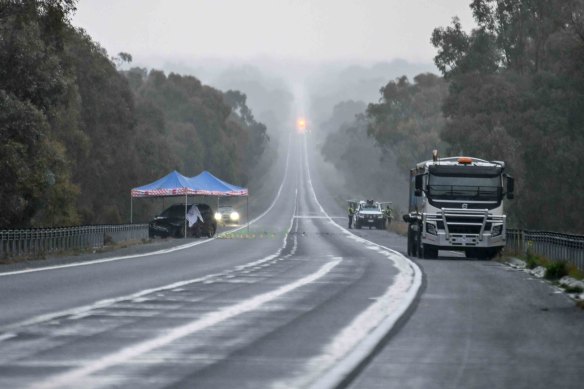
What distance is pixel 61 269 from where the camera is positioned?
26.9 meters

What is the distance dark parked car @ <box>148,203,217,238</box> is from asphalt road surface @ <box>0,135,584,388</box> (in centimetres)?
3296

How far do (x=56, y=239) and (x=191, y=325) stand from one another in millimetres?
27387

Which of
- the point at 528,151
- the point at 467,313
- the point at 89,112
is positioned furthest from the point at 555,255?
the point at 89,112

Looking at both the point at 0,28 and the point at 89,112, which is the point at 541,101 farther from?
the point at 0,28

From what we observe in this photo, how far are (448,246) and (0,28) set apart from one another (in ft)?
50.7

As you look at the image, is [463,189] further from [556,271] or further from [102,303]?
[102,303]

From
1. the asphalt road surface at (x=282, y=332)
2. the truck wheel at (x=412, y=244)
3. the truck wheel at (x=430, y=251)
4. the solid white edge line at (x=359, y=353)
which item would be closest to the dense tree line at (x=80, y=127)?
the truck wheel at (x=412, y=244)

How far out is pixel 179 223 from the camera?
58688 millimetres

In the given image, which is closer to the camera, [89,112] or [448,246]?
[448,246]

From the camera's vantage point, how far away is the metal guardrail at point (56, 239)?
113 ft

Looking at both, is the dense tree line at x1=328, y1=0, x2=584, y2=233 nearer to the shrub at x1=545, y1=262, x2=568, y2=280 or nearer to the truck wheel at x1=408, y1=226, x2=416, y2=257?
the truck wheel at x1=408, y1=226, x2=416, y2=257

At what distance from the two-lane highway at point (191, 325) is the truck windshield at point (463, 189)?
10348mm

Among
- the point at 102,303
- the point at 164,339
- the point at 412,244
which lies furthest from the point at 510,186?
the point at 164,339

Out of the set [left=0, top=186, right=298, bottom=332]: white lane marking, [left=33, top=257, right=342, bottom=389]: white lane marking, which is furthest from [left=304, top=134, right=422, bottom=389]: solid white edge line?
[left=0, top=186, right=298, bottom=332]: white lane marking
